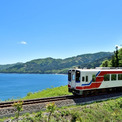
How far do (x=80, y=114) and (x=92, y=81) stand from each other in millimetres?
6004

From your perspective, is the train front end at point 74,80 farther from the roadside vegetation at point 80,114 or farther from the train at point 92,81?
the roadside vegetation at point 80,114

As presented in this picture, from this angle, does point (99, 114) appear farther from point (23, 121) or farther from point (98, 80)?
point (23, 121)

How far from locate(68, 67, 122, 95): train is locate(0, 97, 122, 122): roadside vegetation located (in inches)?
110

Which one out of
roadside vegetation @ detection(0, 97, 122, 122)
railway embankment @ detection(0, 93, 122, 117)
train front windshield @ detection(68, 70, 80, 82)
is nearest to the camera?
roadside vegetation @ detection(0, 97, 122, 122)

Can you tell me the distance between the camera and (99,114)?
1335 cm

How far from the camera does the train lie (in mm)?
16719

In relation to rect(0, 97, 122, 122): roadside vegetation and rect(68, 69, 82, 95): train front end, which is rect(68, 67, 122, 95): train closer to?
rect(68, 69, 82, 95): train front end

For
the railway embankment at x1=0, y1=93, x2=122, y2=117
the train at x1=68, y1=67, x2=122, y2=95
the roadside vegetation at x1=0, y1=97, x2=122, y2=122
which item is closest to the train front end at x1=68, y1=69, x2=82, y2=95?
the train at x1=68, y1=67, x2=122, y2=95

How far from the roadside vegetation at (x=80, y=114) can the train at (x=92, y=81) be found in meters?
2.78

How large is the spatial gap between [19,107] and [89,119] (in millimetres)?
6537

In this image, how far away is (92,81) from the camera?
17469 mm

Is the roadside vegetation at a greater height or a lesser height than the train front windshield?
lesser

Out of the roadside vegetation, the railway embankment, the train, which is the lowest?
the roadside vegetation

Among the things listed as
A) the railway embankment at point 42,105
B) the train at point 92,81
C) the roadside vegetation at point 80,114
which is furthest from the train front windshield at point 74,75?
the roadside vegetation at point 80,114
